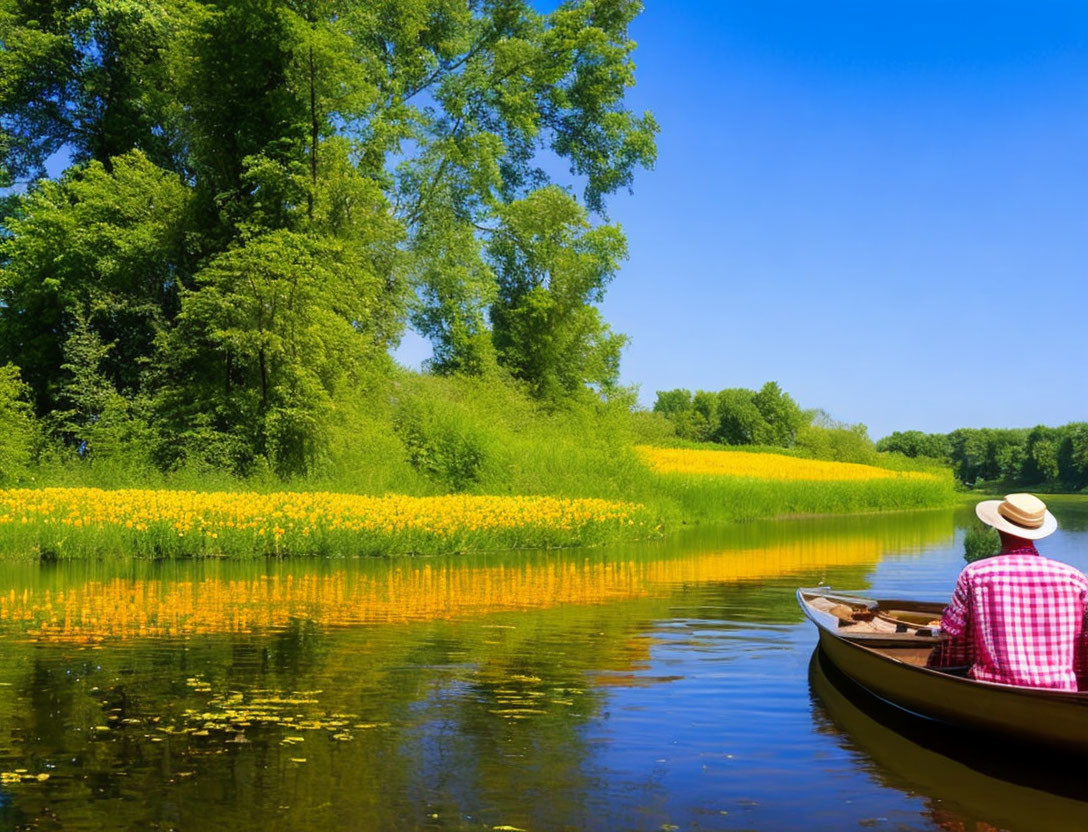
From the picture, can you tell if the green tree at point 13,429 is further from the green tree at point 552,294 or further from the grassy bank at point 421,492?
the green tree at point 552,294

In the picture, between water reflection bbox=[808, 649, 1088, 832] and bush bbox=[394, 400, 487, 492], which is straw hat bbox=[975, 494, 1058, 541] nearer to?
water reflection bbox=[808, 649, 1088, 832]

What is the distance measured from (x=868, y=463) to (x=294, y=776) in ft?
211

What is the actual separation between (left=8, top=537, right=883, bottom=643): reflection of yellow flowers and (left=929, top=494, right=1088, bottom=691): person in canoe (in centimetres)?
847

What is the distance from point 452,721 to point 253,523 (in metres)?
13.4

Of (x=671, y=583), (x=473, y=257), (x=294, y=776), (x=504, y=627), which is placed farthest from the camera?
(x=473, y=257)

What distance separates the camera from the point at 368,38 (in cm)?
3825

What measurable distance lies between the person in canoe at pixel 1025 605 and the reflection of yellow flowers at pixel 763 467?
38053mm

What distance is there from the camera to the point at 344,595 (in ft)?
55.9

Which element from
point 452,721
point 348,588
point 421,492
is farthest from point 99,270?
point 452,721

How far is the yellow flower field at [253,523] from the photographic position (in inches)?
835

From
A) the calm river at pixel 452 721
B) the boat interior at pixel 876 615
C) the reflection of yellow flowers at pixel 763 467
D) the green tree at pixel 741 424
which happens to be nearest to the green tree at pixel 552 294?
the reflection of yellow flowers at pixel 763 467

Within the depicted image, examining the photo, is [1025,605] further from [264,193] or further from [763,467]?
[763,467]

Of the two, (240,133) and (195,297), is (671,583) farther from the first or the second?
(240,133)

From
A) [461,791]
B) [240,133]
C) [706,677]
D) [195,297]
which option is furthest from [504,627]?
[240,133]
